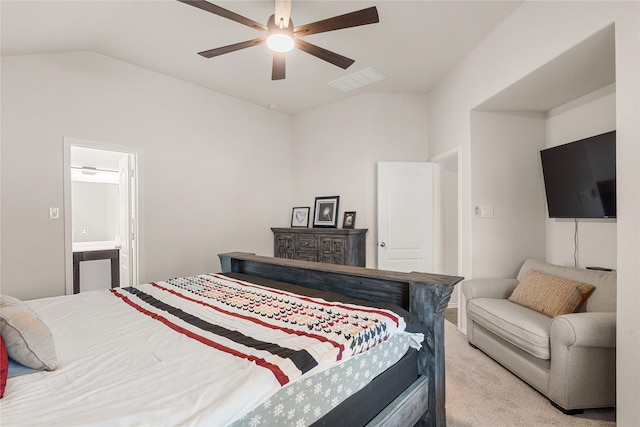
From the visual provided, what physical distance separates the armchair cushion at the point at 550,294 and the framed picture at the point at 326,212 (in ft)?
7.80

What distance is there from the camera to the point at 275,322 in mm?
1391

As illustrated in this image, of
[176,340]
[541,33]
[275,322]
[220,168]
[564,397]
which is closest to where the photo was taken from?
[176,340]

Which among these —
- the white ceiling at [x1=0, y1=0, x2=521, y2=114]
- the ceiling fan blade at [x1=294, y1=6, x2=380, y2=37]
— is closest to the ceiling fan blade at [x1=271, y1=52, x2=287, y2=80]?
the ceiling fan blade at [x1=294, y1=6, x2=380, y2=37]

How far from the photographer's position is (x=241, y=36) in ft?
9.39

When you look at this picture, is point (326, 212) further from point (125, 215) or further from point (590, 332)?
point (590, 332)

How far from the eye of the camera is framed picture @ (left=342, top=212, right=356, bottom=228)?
425 cm

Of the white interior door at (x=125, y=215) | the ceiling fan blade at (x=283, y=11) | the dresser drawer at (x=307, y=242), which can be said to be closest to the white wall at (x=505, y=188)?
the dresser drawer at (x=307, y=242)

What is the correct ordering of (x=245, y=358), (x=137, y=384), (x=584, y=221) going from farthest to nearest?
(x=584, y=221) < (x=245, y=358) < (x=137, y=384)

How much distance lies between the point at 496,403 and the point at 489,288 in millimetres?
1101

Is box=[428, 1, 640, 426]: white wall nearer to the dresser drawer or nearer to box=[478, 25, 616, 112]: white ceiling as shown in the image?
box=[478, 25, 616, 112]: white ceiling

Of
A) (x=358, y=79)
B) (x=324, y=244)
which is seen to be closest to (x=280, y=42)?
(x=358, y=79)

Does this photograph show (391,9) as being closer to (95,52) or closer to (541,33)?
(541,33)

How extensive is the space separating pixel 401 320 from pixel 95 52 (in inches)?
147

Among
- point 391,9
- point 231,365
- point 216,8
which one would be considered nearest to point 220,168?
point 216,8
